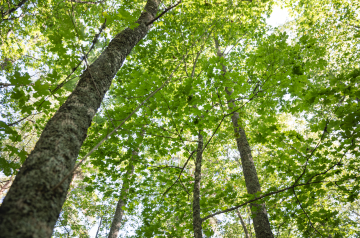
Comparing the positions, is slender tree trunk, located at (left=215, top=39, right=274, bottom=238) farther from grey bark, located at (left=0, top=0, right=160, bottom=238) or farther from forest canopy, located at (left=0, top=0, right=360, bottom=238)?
grey bark, located at (left=0, top=0, right=160, bottom=238)

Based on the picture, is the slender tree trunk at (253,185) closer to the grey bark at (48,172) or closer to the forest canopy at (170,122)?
the forest canopy at (170,122)

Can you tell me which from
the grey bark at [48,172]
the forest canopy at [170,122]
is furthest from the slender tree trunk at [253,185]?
the grey bark at [48,172]

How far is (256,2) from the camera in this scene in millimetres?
5707

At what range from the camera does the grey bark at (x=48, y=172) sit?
2.21 ft

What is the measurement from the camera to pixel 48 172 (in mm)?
872

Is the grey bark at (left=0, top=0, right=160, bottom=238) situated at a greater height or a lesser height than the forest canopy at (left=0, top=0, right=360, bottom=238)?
lesser

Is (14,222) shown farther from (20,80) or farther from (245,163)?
(245,163)

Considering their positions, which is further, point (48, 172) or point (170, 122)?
point (170, 122)

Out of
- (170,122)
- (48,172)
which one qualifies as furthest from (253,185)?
(48,172)

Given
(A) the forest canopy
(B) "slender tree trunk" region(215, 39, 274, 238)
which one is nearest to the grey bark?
(A) the forest canopy

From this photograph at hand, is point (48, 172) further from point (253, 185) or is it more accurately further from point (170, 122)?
point (253, 185)

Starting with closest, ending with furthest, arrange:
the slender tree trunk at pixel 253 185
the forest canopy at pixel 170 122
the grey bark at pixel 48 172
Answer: the grey bark at pixel 48 172
the forest canopy at pixel 170 122
the slender tree trunk at pixel 253 185

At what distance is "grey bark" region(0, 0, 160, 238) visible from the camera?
0.67 m

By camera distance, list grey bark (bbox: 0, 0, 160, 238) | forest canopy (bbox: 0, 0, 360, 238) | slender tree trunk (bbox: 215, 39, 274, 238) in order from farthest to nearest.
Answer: slender tree trunk (bbox: 215, 39, 274, 238)
forest canopy (bbox: 0, 0, 360, 238)
grey bark (bbox: 0, 0, 160, 238)
